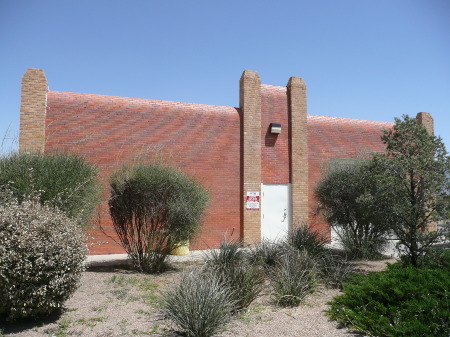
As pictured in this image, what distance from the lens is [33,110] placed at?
1079cm

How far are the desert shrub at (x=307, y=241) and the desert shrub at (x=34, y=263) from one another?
17.1 ft

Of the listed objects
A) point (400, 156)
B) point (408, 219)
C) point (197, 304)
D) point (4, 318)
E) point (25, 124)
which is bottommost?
point (4, 318)

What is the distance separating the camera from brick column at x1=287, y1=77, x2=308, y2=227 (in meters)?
13.7

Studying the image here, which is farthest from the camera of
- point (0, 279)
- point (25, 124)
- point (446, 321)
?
point (25, 124)

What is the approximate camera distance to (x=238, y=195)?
1304 centimetres

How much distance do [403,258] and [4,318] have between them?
7.10 meters

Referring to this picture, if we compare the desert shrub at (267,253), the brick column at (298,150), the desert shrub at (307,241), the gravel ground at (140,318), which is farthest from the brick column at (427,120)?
the gravel ground at (140,318)

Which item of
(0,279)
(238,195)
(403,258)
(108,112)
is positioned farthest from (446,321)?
(108,112)

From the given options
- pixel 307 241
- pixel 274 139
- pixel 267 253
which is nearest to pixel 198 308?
pixel 267 253

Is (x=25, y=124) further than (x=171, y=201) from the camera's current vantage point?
Yes

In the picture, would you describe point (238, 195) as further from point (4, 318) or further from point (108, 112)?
point (4, 318)

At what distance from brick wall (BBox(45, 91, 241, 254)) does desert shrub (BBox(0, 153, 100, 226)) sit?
9.12 ft

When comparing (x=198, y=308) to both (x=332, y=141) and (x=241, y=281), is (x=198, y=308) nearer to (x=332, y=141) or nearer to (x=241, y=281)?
(x=241, y=281)

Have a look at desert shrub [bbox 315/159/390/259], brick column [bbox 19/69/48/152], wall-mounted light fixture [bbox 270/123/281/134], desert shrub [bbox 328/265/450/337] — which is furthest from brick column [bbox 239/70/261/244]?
desert shrub [bbox 328/265/450/337]
